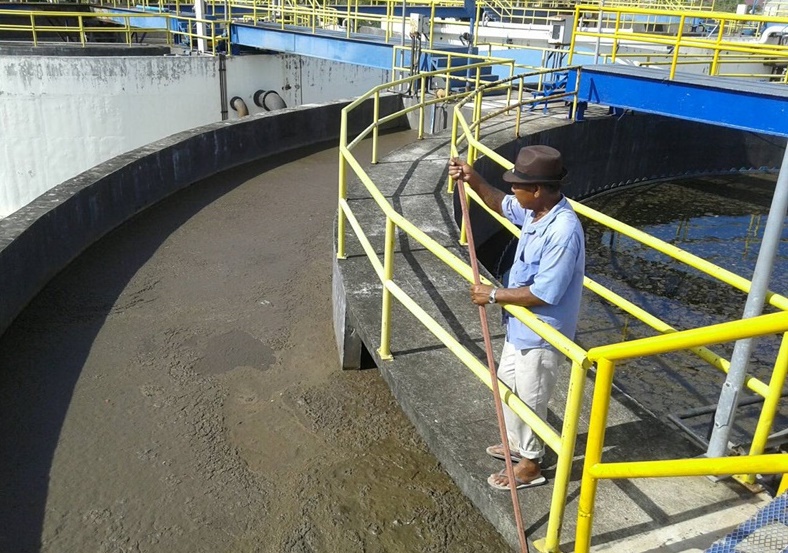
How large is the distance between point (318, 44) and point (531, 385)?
50.0 feet

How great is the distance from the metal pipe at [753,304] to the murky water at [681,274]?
1.02 meters

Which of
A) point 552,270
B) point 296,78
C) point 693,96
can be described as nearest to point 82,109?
point 296,78

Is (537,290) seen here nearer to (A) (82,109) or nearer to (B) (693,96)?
(B) (693,96)

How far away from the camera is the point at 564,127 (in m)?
12.2

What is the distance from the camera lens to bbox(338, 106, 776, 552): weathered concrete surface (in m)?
2.89

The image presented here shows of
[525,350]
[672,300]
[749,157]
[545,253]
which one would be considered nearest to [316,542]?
[525,350]

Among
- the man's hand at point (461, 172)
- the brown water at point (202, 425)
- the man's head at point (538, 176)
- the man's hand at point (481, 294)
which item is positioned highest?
the man's head at point (538, 176)

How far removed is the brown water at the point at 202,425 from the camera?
10.7ft

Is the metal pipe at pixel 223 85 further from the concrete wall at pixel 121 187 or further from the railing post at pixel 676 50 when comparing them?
the railing post at pixel 676 50

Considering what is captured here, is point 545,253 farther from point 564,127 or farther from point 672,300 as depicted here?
point 564,127

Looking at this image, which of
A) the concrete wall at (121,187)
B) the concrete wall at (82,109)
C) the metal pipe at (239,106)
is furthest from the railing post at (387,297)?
the metal pipe at (239,106)

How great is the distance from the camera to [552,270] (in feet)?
9.22

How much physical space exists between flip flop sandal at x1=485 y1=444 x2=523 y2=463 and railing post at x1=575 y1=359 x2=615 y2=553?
628mm

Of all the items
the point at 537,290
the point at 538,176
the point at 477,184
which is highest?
the point at 538,176
